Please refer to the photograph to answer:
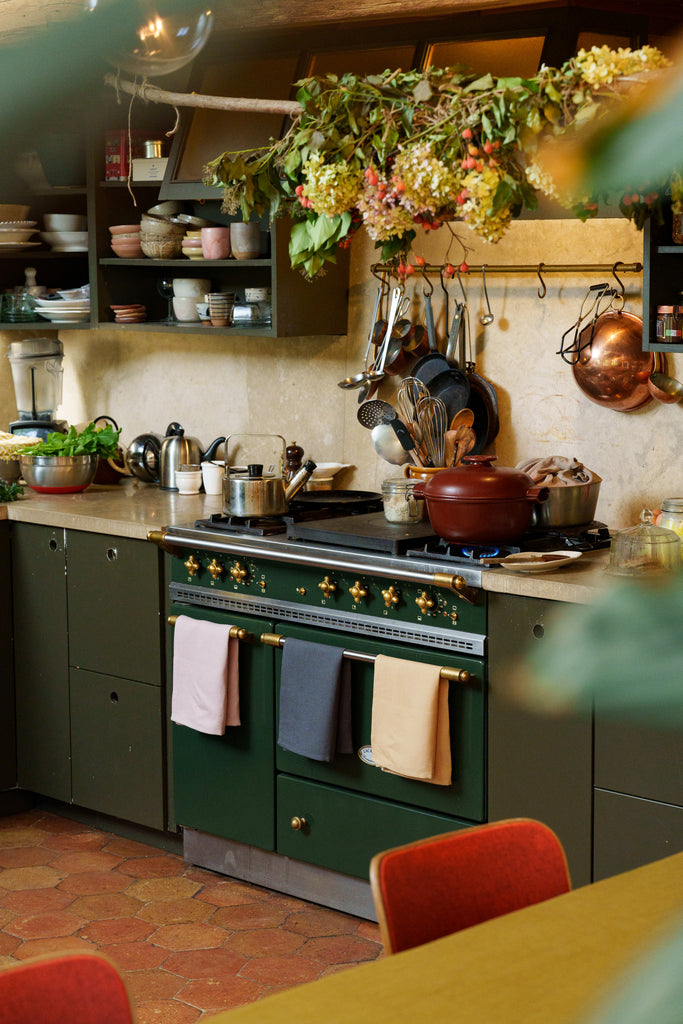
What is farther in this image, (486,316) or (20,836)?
(20,836)

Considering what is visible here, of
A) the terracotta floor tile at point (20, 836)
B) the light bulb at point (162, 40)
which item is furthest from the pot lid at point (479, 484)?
the light bulb at point (162, 40)

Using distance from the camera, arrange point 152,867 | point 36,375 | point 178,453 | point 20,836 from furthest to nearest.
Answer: point 36,375, point 178,453, point 20,836, point 152,867

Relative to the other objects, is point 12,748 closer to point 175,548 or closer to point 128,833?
point 128,833

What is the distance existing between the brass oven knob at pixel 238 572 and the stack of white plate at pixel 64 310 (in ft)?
4.90

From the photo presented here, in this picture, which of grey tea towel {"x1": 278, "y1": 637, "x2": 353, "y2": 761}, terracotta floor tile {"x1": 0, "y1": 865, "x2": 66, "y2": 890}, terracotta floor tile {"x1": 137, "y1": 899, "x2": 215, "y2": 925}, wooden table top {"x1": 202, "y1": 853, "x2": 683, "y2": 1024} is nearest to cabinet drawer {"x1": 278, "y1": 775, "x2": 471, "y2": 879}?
grey tea towel {"x1": 278, "y1": 637, "x2": 353, "y2": 761}

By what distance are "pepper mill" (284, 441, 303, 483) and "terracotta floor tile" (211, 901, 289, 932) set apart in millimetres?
1299

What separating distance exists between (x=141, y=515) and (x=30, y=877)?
3.72 ft

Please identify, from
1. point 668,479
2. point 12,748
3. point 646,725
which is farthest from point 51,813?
point 646,725

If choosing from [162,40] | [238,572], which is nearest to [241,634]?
[238,572]

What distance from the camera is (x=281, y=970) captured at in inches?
120

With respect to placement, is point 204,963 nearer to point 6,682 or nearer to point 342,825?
point 342,825

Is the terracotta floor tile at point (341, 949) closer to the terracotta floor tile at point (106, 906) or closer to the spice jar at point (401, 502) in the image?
the terracotta floor tile at point (106, 906)

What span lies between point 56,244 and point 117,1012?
3.78m

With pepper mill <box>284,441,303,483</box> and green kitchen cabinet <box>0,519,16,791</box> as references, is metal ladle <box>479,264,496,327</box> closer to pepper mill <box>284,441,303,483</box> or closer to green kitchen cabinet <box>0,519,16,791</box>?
pepper mill <box>284,441,303,483</box>
